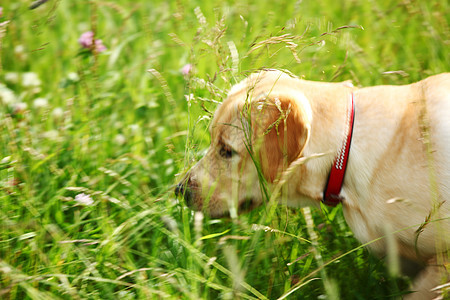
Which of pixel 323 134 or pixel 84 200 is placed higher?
pixel 323 134

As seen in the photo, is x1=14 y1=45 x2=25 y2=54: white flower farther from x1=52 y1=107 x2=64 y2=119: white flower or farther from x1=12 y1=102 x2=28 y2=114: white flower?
x1=12 y1=102 x2=28 y2=114: white flower

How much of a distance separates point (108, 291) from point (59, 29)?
2970 mm

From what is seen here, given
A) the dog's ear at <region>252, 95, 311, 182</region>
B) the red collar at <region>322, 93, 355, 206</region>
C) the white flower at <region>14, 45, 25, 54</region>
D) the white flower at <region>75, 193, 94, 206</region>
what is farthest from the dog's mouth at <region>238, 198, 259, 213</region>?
the white flower at <region>14, 45, 25, 54</region>

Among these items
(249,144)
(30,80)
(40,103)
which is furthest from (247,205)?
(30,80)

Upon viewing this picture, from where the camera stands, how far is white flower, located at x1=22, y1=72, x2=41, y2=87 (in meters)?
3.55

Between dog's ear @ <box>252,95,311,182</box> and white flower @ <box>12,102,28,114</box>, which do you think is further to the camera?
white flower @ <box>12,102,28,114</box>

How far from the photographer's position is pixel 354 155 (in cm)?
225

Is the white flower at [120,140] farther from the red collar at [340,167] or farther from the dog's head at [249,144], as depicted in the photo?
the red collar at [340,167]

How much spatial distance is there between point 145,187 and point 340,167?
1158mm

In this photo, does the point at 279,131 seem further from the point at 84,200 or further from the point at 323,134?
the point at 84,200

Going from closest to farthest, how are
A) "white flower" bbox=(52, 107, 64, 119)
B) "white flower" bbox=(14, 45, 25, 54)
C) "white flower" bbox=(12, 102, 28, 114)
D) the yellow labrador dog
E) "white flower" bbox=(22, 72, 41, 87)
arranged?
1. the yellow labrador dog
2. "white flower" bbox=(12, 102, 28, 114)
3. "white flower" bbox=(52, 107, 64, 119)
4. "white flower" bbox=(22, 72, 41, 87)
5. "white flower" bbox=(14, 45, 25, 54)

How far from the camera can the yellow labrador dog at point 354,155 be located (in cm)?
213

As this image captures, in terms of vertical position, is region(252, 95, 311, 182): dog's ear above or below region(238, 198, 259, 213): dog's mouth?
above

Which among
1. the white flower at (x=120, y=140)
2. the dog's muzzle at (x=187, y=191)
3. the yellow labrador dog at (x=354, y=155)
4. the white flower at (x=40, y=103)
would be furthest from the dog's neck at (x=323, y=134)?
the white flower at (x=40, y=103)
